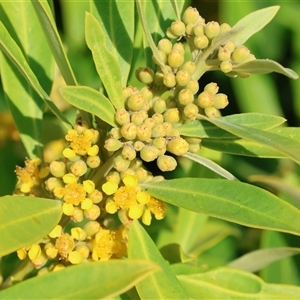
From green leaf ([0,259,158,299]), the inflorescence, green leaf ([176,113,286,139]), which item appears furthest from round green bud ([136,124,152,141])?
green leaf ([0,259,158,299])

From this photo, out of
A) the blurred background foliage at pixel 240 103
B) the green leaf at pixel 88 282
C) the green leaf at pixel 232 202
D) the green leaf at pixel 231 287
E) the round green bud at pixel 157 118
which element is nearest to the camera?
the green leaf at pixel 88 282

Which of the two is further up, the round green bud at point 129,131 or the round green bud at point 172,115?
the round green bud at point 129,131

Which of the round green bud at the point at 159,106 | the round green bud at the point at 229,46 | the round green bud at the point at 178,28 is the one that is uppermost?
the round green bud at the point at 178,28

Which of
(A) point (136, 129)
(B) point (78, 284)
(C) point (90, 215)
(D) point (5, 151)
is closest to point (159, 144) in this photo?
(A) point (136, 129)

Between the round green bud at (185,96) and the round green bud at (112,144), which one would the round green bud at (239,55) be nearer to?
the round green bud at (185,96)

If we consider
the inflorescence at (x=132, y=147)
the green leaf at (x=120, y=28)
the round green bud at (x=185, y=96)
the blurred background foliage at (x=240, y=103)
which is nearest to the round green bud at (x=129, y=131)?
the inflorescence at (x=132, y=147)

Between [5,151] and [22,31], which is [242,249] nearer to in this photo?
[5,151]
